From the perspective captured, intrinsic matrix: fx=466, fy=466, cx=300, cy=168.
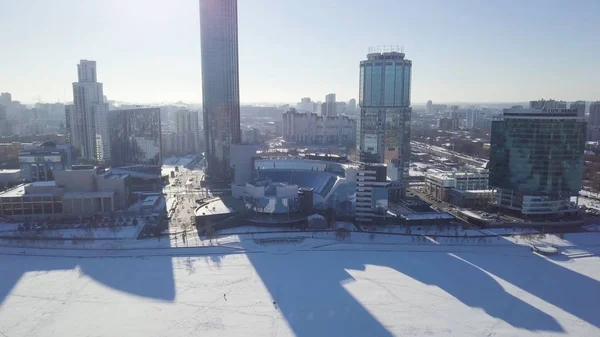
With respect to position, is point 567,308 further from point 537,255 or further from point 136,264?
point 136,264

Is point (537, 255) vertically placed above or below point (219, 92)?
below

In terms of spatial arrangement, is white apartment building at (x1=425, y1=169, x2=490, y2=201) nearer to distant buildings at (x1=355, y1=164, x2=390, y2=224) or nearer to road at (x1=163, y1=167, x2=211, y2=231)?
distant buildings at (x1=355, y1=164, x2=390, y2=224)

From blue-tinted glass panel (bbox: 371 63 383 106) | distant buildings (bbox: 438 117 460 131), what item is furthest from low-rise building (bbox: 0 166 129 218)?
distant buildings (bbox: 438 117 460 131)

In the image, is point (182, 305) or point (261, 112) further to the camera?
point (261, 112)

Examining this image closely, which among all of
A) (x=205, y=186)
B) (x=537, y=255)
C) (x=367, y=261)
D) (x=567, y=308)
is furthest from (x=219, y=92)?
(x=567, y=308)

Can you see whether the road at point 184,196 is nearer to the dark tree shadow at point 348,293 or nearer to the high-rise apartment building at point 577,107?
the dark tree shadow at point 348,293

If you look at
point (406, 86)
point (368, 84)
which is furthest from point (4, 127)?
point (406, 86)
